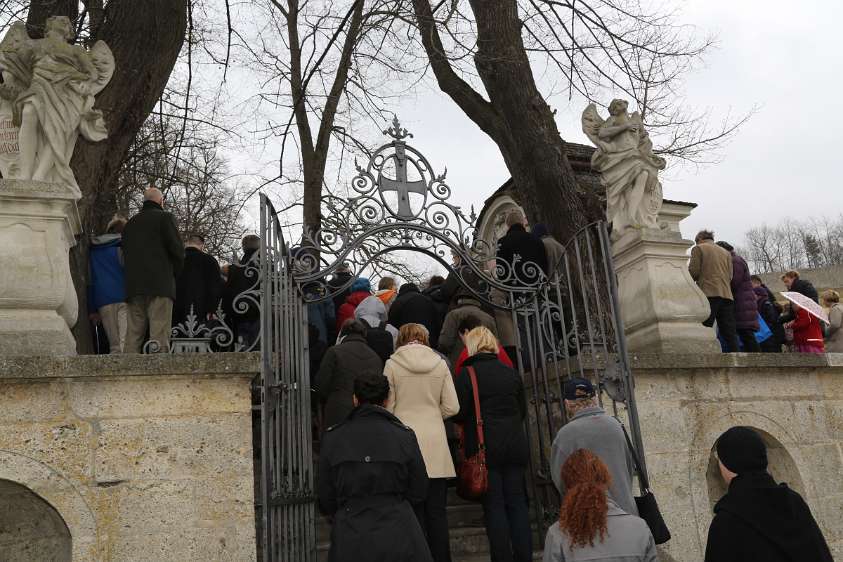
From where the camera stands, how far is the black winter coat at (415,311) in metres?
7.64

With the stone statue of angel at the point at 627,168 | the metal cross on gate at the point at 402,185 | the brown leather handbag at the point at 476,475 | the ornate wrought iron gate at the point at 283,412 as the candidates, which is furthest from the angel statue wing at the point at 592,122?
the brown leather handbag at the point at 476,475

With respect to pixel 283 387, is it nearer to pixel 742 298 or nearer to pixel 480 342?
pixel 480 342

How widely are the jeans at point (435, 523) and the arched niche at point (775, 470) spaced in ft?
9.05

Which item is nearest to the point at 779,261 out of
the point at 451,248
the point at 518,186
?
the point at 518,186

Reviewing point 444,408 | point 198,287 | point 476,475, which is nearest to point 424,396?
point 444,408

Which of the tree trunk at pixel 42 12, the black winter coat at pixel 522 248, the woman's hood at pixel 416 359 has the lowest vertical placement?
the woman's hood at pixel 416 359

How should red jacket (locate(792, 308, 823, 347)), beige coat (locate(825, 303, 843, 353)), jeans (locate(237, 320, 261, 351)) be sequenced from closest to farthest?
jeans (locate(237, 320, 261, 351)) < red jacket (locate(792, 308, 823, 347)) < beige coat (locate(825, 303, 843, 353))

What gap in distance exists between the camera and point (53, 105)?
559 centimetres

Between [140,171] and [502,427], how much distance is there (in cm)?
752

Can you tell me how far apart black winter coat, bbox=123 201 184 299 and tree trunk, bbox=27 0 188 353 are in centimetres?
135

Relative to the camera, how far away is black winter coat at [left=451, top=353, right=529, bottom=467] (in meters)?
5.34

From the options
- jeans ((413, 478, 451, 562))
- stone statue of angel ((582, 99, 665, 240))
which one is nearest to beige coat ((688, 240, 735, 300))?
stone statue of angel ((582, 99, 665, 240))

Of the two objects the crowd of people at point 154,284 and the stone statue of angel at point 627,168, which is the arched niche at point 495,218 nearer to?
the stone statue of angel at point 627,168

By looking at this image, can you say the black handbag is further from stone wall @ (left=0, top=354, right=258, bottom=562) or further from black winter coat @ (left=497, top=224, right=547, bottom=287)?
black winter coat @ (left=497, top=224, right=547, bottom=287)
